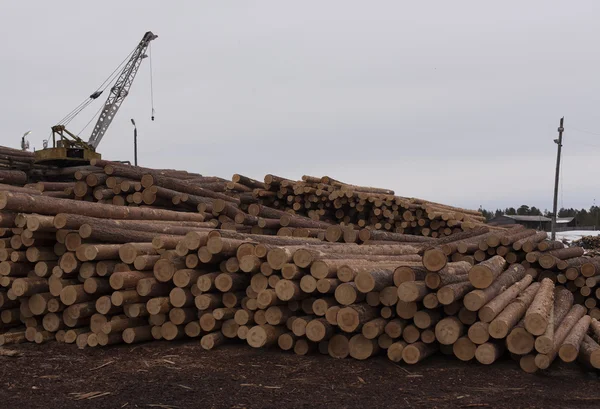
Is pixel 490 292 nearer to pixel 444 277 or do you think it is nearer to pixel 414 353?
pixel 444 277

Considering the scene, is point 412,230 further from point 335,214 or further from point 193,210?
point 193,210

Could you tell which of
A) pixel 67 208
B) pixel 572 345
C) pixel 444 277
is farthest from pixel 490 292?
pixel 67 208

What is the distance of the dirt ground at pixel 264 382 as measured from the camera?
5.47m

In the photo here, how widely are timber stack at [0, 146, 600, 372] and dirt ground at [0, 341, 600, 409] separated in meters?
0.21

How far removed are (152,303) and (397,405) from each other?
3.48m

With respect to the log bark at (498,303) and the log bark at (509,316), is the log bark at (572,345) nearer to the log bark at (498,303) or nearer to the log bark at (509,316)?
the log bark at (509,316)

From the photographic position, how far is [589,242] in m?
25.5

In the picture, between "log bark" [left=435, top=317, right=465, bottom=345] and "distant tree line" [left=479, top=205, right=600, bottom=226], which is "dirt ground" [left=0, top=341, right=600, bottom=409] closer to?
"log bark" [left=435, top=317, right=465, bottom=345]

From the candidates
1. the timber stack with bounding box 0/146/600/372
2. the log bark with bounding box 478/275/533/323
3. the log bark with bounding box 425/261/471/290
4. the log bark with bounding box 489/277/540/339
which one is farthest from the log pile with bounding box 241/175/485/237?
the log bark with bounding box 425/261/471/290

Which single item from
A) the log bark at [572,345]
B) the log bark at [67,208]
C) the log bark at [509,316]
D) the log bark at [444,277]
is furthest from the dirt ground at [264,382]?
the log bark at [67,208]

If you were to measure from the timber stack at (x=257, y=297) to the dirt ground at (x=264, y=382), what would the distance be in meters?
0.21

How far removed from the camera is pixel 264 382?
6059mm

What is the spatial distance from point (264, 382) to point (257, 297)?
4.28 feet

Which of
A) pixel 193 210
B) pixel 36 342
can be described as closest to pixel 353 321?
pixel 36 342
